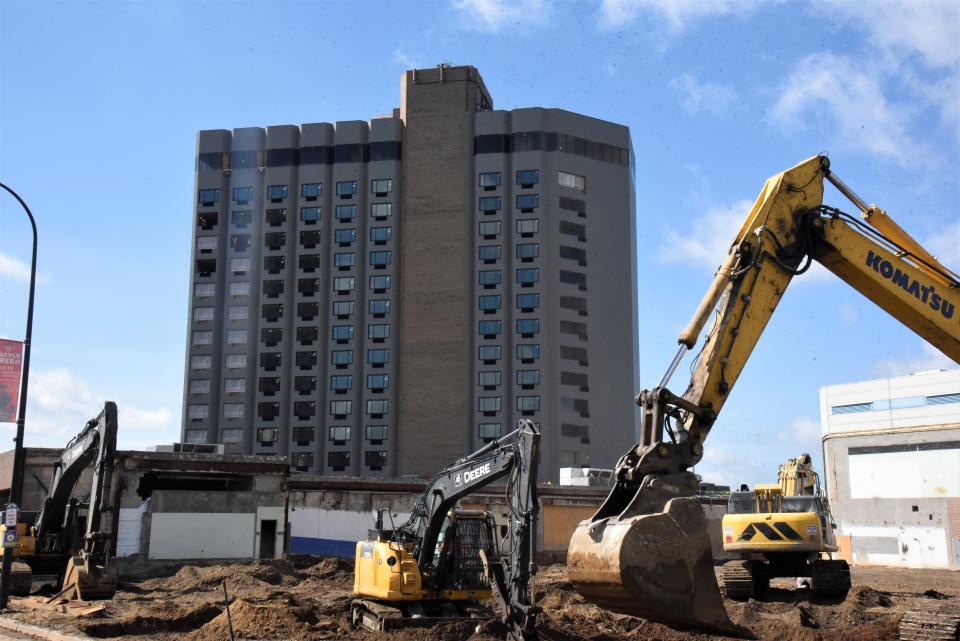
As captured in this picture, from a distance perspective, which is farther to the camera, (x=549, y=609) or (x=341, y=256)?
(x=341, y=256)

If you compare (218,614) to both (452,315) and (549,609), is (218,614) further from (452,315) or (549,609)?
(452,315)

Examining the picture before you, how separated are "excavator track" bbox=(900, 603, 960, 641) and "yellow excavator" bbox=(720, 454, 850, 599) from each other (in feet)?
26.8

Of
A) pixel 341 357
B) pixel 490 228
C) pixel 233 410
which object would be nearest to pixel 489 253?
pixel 490 228

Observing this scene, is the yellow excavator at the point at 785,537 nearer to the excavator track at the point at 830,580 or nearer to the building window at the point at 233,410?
the excavator track at the point at 830,580

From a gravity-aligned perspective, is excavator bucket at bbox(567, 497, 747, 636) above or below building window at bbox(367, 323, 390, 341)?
below

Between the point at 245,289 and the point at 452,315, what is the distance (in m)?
23.2

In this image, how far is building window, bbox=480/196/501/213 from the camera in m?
99.3

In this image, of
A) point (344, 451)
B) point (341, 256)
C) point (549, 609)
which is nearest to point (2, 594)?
point (549, 609)

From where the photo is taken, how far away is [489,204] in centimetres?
9962

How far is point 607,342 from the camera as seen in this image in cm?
9731

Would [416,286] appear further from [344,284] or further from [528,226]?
[528,226]

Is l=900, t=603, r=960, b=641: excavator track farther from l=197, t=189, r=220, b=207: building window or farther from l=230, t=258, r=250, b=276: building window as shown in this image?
l=197, t=189, r=220, b=207: building window

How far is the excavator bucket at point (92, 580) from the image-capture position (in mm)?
24938

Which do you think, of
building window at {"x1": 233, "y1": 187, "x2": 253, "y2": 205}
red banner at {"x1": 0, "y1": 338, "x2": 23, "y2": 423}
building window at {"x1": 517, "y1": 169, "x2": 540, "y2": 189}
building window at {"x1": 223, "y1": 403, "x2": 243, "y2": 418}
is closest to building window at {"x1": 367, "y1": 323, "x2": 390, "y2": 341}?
building window at {"x1": 223, "y1": 403, "x2": 243, "y2": 418}
